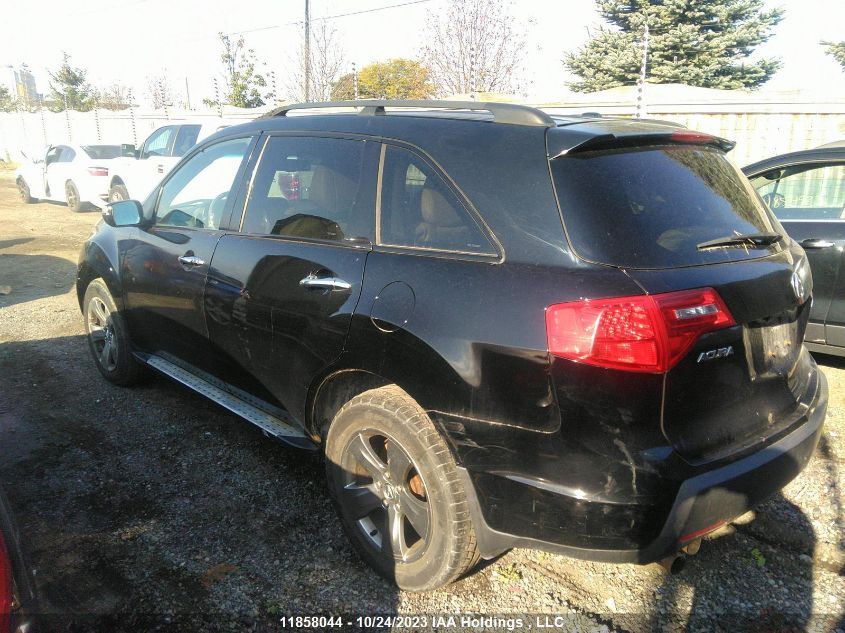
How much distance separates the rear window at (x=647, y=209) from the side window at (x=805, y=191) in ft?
8.64

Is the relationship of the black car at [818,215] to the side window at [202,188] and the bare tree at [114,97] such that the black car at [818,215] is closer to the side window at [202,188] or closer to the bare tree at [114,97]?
the side window at [202,188]

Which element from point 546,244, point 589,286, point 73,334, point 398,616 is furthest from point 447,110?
point 73,334

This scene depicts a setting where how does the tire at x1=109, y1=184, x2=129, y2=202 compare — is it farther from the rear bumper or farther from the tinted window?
the rear bumper

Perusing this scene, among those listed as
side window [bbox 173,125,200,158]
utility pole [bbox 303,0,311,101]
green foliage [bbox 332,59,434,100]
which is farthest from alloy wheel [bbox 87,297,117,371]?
green foliage [bbox 332,59,434,100]

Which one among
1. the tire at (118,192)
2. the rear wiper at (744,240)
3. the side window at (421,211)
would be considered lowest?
the tire at (118,192)

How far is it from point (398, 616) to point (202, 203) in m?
2.57

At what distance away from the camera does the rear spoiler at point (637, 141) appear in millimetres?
2412

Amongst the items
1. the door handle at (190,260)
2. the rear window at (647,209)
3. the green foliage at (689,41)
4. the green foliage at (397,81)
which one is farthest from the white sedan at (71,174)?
the green foliage at (689,41)

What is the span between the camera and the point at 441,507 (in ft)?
8.10

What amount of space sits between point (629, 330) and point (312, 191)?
1771 millimetres

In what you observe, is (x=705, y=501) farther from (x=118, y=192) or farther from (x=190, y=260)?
(x=118, y=192)

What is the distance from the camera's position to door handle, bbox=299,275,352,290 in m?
2.83

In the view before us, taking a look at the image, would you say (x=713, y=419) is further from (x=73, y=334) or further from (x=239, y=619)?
(x=73, y=334)

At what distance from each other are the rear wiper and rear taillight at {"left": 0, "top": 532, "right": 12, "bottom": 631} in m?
2.36
